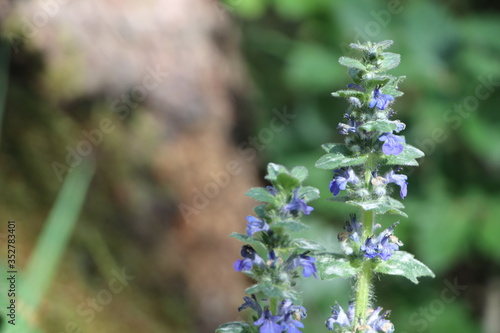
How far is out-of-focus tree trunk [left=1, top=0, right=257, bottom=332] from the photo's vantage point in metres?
5.62

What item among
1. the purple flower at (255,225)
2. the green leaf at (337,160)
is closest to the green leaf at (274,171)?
the purple flower at (255,225)

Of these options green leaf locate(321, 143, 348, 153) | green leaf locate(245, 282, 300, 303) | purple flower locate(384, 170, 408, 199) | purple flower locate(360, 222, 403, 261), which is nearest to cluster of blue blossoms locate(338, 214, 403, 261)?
purple flower locate(360, 222, 403, 261)

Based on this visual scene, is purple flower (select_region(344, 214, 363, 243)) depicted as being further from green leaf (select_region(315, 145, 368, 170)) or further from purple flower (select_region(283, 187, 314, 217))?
purple flower (select_region(283, 187, 314, 217))

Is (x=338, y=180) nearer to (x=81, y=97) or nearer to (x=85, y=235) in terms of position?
(x=85, y=235)

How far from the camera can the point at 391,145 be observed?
6.41 ft

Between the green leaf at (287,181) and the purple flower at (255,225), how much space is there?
11 cm

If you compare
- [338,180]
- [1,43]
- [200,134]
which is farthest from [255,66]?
[338,180]

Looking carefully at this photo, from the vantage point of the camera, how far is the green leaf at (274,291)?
1.75 metres

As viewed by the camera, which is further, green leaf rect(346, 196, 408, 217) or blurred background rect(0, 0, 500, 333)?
blurred background rect(0, 0, 500, 333)

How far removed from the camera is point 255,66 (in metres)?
8.60

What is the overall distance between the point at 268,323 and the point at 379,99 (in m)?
0.74

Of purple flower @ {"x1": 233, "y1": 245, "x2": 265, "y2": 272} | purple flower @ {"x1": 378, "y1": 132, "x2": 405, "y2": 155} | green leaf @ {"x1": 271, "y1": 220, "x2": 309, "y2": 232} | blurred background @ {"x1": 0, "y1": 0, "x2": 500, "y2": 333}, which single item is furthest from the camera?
blurred background @ {"x1": 0, "y1": 0, "x2": 500, "y2": 333}

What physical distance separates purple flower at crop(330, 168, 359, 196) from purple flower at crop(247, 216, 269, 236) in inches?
12.6

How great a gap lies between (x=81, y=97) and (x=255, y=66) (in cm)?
341
